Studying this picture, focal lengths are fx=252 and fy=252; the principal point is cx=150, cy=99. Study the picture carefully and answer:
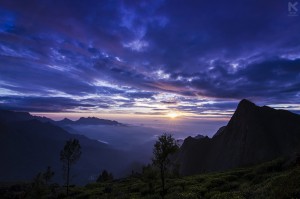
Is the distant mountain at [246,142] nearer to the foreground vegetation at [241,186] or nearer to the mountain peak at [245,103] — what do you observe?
the mountain peak at [245,103]

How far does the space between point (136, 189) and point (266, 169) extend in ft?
88.9

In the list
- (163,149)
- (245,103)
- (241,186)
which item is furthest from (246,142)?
(163,149)

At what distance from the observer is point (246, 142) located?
165 metres

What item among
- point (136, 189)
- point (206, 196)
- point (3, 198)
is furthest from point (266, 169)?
point (3, 198)

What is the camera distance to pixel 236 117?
19012cm

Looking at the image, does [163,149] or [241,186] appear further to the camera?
[163,149]

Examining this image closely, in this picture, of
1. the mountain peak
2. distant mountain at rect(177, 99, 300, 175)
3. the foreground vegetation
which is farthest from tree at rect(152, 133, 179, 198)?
the mountain peak

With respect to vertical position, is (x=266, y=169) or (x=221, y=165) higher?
(x=266, y=169)

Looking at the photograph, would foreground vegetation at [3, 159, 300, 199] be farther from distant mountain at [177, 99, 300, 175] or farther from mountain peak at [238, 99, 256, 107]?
mountain peak at [238, 99, 256, 107]

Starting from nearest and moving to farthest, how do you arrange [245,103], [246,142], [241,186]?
[241,186], [246,142], [245,103]

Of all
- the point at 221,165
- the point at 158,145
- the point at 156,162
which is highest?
the point at 158,145

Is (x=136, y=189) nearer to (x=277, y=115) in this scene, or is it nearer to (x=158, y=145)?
(x=158, y=145)

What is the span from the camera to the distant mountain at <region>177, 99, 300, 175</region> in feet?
507

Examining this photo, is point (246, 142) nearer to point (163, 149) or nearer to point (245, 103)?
point (245, 103)
